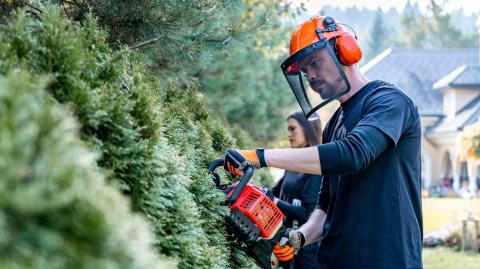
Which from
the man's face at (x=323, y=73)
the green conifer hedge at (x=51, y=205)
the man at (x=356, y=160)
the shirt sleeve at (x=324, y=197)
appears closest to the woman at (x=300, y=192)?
the shirt sleeve at (x=324, y=197)

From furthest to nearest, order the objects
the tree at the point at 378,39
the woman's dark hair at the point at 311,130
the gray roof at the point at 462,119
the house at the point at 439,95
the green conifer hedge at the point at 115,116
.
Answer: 1. the tree at the point at 378,39
2. the house at the point at 439,95
3. the gray roof at the point at 462,119
4. the woman's dark hair at the point at 311,130
5. the green conifer hedge at the point at 115,116

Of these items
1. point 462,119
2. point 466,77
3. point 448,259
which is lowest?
point 448,259

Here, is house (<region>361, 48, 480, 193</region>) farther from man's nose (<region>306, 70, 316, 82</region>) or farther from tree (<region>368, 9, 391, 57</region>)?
tree (<region>368, 9, 391, 57</region>)

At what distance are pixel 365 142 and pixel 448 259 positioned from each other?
1035cm

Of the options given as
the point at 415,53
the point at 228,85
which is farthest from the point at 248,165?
the point at 415,53

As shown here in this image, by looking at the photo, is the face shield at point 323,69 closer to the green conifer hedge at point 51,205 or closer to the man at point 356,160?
the man at point 356,160

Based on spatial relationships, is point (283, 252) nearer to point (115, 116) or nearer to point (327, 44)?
point (327, 44)

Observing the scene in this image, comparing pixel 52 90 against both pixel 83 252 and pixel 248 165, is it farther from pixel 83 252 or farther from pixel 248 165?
pixel 248 165

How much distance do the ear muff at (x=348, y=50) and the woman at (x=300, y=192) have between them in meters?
1.96

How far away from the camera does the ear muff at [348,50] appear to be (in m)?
3.64

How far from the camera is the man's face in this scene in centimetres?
369

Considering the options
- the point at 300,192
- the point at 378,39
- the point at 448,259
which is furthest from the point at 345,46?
the point at 378,39

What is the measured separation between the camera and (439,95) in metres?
40.2

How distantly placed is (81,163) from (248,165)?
1.75 metres
